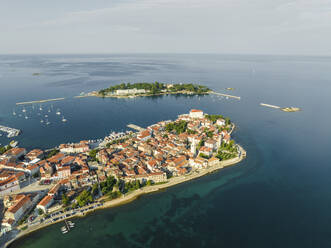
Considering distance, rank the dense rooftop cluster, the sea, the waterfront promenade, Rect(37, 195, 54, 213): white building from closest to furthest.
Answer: the sea, the waterfront promenade, Rect(37, 195, 54, 213): white building, the dense rooftop cluster

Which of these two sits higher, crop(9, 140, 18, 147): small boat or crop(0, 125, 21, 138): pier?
crop(0, 125, 21, 138): pier

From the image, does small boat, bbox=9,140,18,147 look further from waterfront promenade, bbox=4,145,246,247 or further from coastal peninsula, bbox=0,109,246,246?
waterfront promenade, bbox=4,145,246,247

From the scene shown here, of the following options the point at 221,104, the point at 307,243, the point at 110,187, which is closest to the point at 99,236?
the point at 110,187

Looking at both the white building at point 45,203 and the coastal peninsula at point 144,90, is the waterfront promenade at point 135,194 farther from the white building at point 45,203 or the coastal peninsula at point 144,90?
the coastal peninsula at point 144,90

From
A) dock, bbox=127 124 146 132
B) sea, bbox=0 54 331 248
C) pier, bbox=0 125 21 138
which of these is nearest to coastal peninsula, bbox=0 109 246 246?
sea, bbox=0 54 331 248

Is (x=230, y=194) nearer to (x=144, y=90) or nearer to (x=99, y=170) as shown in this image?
(x=99, y=170)

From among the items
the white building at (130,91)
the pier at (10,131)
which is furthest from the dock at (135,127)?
the white building at (130,91)

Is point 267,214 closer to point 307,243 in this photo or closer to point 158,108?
point 307,243

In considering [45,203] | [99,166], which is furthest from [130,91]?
[45,203]
